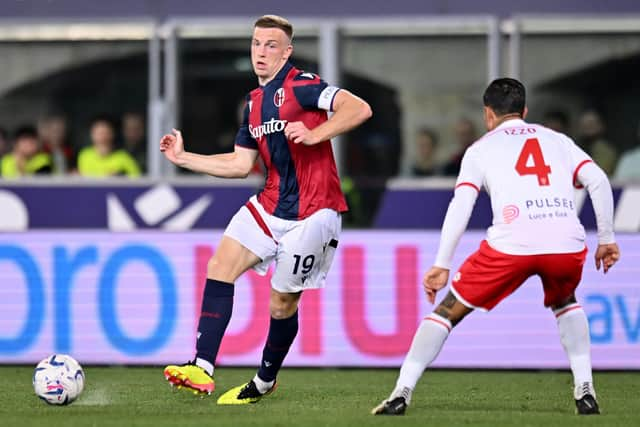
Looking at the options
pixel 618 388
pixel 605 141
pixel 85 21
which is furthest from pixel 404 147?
pixel 618 388

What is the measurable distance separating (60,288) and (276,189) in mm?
3877

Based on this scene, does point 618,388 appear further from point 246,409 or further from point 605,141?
point 605,141

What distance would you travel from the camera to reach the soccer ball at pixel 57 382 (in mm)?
8305

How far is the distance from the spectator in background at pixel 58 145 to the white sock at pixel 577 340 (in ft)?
22.4

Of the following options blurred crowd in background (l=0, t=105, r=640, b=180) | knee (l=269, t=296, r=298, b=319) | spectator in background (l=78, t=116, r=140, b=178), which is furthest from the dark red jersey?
spectator in background (l=78, t=116, r=140, b=178)

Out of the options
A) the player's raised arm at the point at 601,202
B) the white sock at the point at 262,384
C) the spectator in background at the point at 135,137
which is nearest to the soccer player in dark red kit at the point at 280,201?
the white sock at the point at 262,384

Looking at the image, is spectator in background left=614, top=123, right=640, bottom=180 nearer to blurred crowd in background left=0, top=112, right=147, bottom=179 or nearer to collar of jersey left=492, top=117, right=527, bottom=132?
blurred crowd in background left=0, top=112, right=147, bottom=179

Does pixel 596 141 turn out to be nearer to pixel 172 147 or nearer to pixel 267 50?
pixel 267 50

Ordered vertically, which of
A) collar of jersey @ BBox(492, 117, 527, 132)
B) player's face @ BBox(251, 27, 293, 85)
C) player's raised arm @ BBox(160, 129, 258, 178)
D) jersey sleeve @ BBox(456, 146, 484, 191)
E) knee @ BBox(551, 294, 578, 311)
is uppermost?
player's face @ BBox(251, 27, 293, 85)

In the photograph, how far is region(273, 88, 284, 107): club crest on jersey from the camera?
Answer: 8.41 meters

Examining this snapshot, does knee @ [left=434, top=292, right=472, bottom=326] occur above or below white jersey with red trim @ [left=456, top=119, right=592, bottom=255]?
below

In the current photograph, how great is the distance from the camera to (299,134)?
25.9ft

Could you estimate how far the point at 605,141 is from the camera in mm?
13312

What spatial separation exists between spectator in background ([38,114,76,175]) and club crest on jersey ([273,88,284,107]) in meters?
5.62
